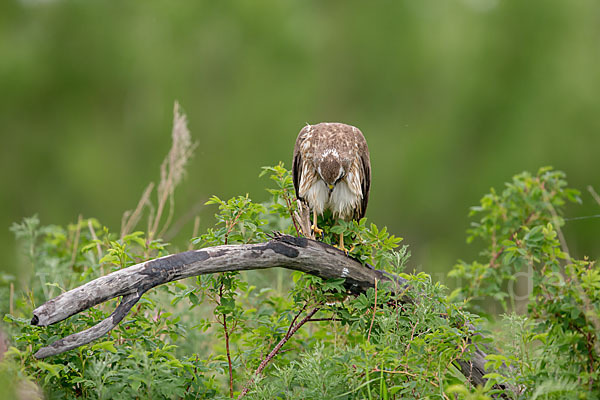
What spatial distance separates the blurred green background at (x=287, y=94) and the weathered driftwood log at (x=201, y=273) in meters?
8.87

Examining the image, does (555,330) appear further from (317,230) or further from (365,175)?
(365,175)

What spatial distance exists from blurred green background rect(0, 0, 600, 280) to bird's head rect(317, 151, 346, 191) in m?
8.30

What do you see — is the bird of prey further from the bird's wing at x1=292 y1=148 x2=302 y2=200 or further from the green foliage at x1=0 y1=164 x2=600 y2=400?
the green foliage at x1=0 y1=164 x2=600 y2=400

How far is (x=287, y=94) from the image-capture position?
13406 millimetres

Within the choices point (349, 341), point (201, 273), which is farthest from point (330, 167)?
point (201, 273)

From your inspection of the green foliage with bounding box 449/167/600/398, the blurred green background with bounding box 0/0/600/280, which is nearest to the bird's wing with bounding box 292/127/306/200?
the green foliage with bounding box 449/167/600/398

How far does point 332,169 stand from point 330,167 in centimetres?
2

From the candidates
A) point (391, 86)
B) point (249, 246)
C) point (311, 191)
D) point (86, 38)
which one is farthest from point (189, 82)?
point (249, 246)

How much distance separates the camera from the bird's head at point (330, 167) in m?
3.75

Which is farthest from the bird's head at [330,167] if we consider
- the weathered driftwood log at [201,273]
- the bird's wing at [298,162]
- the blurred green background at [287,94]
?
the blurred green background at [287,94]

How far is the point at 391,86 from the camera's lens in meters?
14.5

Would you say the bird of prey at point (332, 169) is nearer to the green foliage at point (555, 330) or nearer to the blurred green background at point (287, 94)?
the green foliage at point (555, 330)

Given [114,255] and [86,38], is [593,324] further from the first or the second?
[86,38]

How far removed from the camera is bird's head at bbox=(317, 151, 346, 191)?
3.75 m
